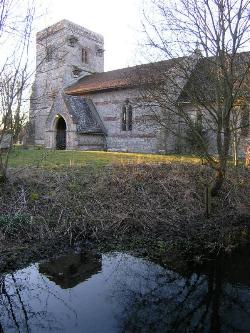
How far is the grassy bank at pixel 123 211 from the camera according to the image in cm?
793

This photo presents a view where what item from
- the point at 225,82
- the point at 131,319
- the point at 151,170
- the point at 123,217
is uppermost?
the point at 225,82

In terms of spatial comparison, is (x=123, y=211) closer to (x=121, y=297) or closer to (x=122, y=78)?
(x=121, y=297)

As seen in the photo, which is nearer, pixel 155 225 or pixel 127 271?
pixel 127 271

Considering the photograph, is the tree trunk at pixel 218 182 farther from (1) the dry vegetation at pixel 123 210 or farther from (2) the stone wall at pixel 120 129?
(2) the stone wall at pixel 120 129

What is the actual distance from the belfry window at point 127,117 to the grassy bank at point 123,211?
15.5m

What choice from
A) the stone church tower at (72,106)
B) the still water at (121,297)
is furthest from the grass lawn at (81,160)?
the still water at (121,297)

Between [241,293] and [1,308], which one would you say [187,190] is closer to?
[241,293]

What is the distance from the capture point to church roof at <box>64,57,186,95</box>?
10195 millimetres

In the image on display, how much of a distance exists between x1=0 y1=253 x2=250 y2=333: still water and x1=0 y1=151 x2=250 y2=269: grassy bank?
0.70m

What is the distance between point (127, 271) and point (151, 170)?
5.27 metres

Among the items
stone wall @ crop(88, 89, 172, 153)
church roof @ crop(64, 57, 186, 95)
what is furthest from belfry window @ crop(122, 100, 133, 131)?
church roof @ crop(64, 57, 186, 95)

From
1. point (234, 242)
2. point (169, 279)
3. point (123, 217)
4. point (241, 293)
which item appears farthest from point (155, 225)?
point (241, 293)

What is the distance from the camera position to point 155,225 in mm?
9031

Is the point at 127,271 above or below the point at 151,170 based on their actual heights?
below
